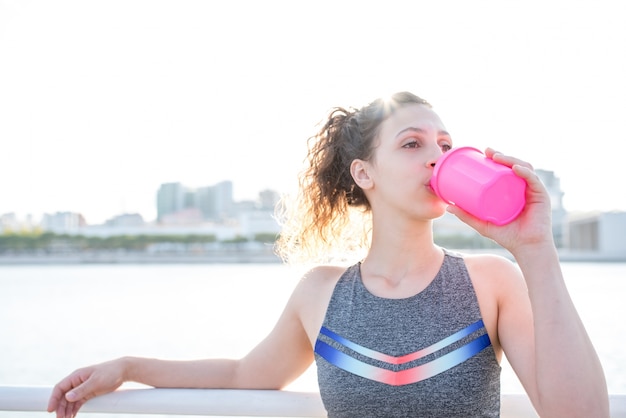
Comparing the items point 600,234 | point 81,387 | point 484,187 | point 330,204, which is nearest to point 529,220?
point 484,187

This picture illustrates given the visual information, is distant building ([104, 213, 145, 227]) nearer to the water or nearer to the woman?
the water

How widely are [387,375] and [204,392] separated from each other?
428mm

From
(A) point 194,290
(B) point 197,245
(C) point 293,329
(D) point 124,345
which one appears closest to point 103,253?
(B) point 197,245

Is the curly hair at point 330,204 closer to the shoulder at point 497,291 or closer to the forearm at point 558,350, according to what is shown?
the shoulder at point 497,291

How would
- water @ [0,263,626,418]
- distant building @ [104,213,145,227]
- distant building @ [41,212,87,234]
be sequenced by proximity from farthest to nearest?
distant building @ [104,213,145,227], distant building @ [41,212,87,234], water @ [0,263,626,418]

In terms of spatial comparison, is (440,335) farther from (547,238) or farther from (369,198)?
(369,198)

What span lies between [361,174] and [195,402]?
2.42 feet

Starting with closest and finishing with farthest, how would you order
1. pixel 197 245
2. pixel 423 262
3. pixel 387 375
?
pixel 387 375 < pixel 423 262 < pixel 197 245

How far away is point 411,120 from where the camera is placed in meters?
1.54

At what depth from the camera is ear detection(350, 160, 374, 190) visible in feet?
5.51

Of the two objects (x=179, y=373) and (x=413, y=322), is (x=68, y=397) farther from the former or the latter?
(x=413, y=322)

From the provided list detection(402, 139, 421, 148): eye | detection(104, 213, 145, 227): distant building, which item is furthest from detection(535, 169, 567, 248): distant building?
detection(402, 139, 421, 148): eye

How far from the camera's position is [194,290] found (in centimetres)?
1831

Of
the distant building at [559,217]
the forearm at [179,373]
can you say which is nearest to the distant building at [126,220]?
the distant building at [559,217]
